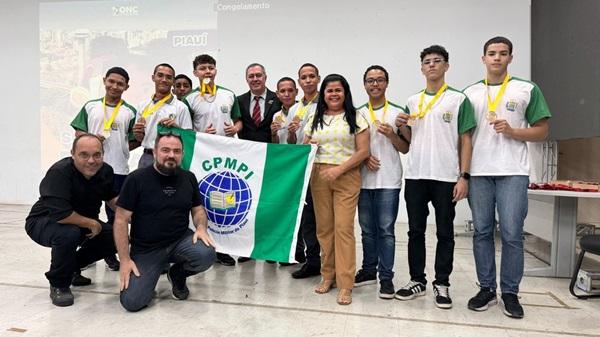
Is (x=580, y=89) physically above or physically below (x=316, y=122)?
above

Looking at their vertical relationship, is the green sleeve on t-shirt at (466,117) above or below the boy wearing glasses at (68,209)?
above

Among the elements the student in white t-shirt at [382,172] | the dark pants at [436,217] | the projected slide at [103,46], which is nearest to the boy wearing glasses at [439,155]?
the dark pants at [436,217]

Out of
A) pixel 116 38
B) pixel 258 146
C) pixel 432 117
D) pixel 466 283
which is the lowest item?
pixel 466 283

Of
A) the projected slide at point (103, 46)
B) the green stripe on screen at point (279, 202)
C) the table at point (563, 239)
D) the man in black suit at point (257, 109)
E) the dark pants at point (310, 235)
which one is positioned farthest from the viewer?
the projected slide at point (103, 46)

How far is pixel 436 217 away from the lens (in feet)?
8.02

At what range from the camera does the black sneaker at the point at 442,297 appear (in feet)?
7.91

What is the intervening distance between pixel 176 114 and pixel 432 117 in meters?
1.89

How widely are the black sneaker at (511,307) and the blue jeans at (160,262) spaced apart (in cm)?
180

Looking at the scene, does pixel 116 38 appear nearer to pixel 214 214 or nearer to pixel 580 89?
pixel 214 214

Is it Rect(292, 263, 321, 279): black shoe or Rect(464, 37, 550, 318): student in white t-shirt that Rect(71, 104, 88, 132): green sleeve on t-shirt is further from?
Rect(464, 37, 550, 318): student in white t-shirt

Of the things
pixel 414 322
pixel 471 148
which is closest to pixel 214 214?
pixel 414 322

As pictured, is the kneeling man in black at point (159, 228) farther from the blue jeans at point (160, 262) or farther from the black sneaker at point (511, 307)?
the black sneaker at point (511, 307)

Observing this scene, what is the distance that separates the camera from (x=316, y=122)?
2.59 metres

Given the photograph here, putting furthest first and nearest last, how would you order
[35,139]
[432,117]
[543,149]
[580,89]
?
[35,139], [543,149], [580,89], [432,117]
